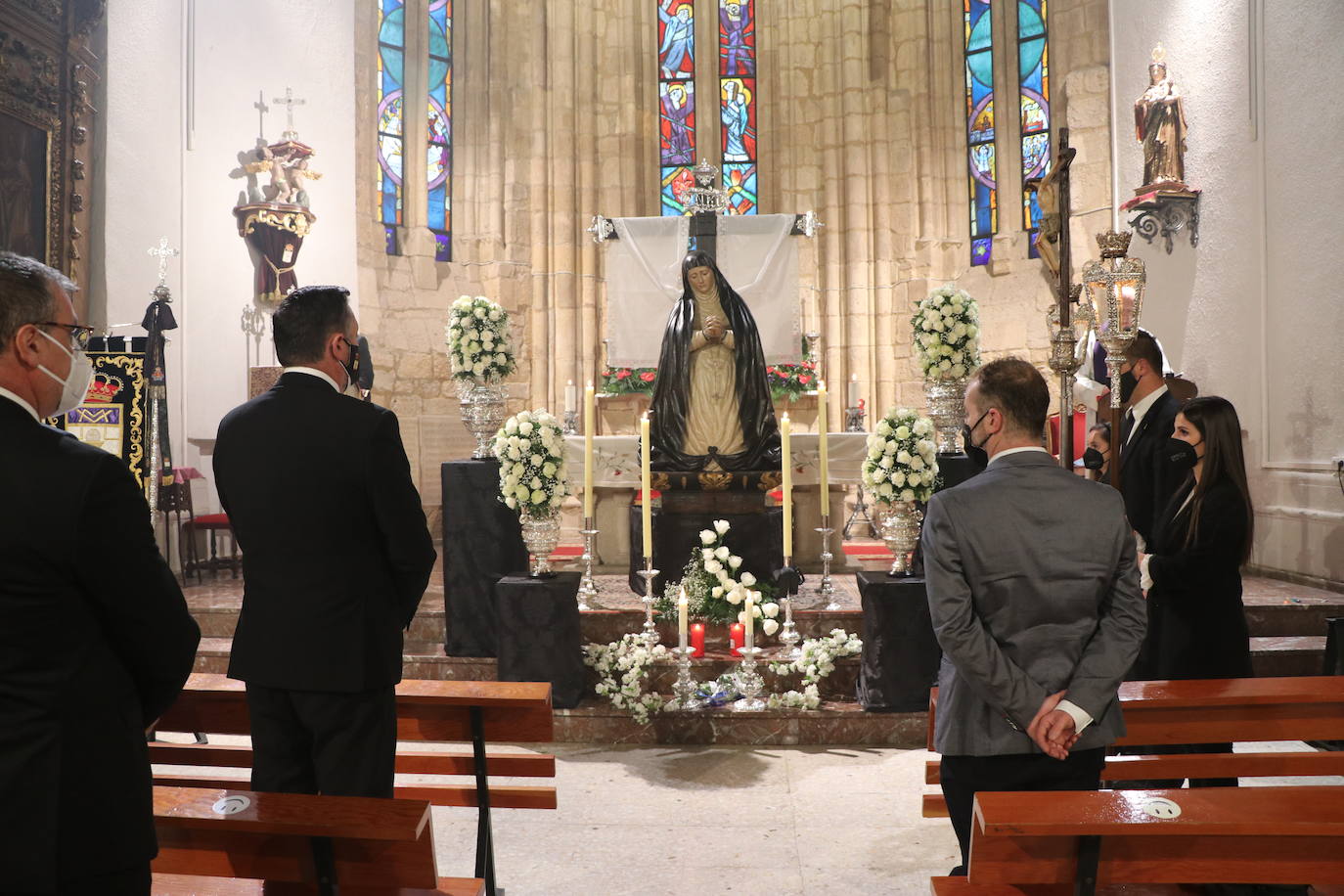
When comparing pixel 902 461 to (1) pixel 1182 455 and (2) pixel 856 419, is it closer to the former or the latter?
(1) pixel 1182 455

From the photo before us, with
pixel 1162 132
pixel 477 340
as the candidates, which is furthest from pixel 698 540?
pixel 1162 132

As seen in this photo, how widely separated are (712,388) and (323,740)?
Result: 4299mm

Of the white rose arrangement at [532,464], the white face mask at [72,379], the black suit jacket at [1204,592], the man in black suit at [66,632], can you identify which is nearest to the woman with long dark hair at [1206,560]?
the black suit jacket at [1204,592]

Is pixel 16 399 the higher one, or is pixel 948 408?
pixel 948 408

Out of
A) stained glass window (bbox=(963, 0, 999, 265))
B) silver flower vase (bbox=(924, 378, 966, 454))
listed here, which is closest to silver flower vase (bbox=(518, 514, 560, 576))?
silver flower vase (bbox=(924, 378, 966, 454))

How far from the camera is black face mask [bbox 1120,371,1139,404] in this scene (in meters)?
4.21

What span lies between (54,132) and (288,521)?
6902mm

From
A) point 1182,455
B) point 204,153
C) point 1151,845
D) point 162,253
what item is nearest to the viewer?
point 1151,845

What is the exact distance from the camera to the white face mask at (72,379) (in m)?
1.56

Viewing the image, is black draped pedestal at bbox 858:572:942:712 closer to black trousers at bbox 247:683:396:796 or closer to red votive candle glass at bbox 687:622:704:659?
red votive candle glass at bbox 687:622:704:659

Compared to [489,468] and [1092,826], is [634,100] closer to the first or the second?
[489,468]

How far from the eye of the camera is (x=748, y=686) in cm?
491

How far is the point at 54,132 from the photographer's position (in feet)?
24.5

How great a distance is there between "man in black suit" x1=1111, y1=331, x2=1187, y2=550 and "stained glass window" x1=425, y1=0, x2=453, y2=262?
9329 millimetres
